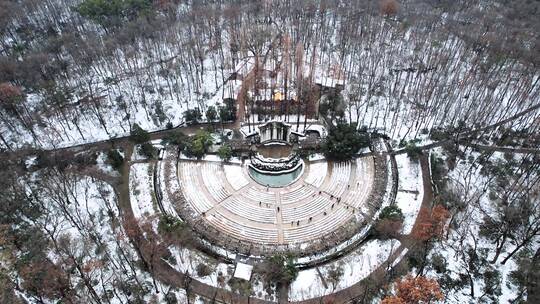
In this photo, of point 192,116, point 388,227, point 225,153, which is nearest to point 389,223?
point 388,227

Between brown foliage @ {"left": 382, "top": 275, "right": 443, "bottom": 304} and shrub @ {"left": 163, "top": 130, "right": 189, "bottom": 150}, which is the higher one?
shrub @ {"left": 163, "top": 130, "right": 189, "bottom": 150}

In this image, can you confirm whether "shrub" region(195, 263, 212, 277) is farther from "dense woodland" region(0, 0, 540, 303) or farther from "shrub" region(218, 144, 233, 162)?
"shrub" region(218, 144, 233, 162)

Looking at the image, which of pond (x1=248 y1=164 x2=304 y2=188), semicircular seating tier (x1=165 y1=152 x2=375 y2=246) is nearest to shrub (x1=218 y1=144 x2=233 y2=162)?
semicircular seating tier (x1=165 y1=152 x2=375 y2=246)

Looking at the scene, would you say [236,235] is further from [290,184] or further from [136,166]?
[136,166]

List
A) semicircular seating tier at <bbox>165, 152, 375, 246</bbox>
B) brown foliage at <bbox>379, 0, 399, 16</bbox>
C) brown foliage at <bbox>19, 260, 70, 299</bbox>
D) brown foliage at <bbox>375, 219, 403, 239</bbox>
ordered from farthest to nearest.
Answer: brown foliage at <bbox>379, 0, 399, 16</bbox> < semicircular seating tier at <bbox>165, 152, 375, 246</bbox> < brown foliage at <bbox>375, 219, 403, 239</bbox> < brown foliage at <bbox>19, 260, 70, 299</bbox>

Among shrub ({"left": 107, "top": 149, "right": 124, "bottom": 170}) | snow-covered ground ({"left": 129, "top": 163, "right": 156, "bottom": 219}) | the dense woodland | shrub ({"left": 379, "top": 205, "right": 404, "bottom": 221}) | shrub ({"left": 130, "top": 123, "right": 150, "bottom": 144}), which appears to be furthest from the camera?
shrub ({"left": 130, "top": 123, "right": 150, "bottom": 144})

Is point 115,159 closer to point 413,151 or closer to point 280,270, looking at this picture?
point 280,270
